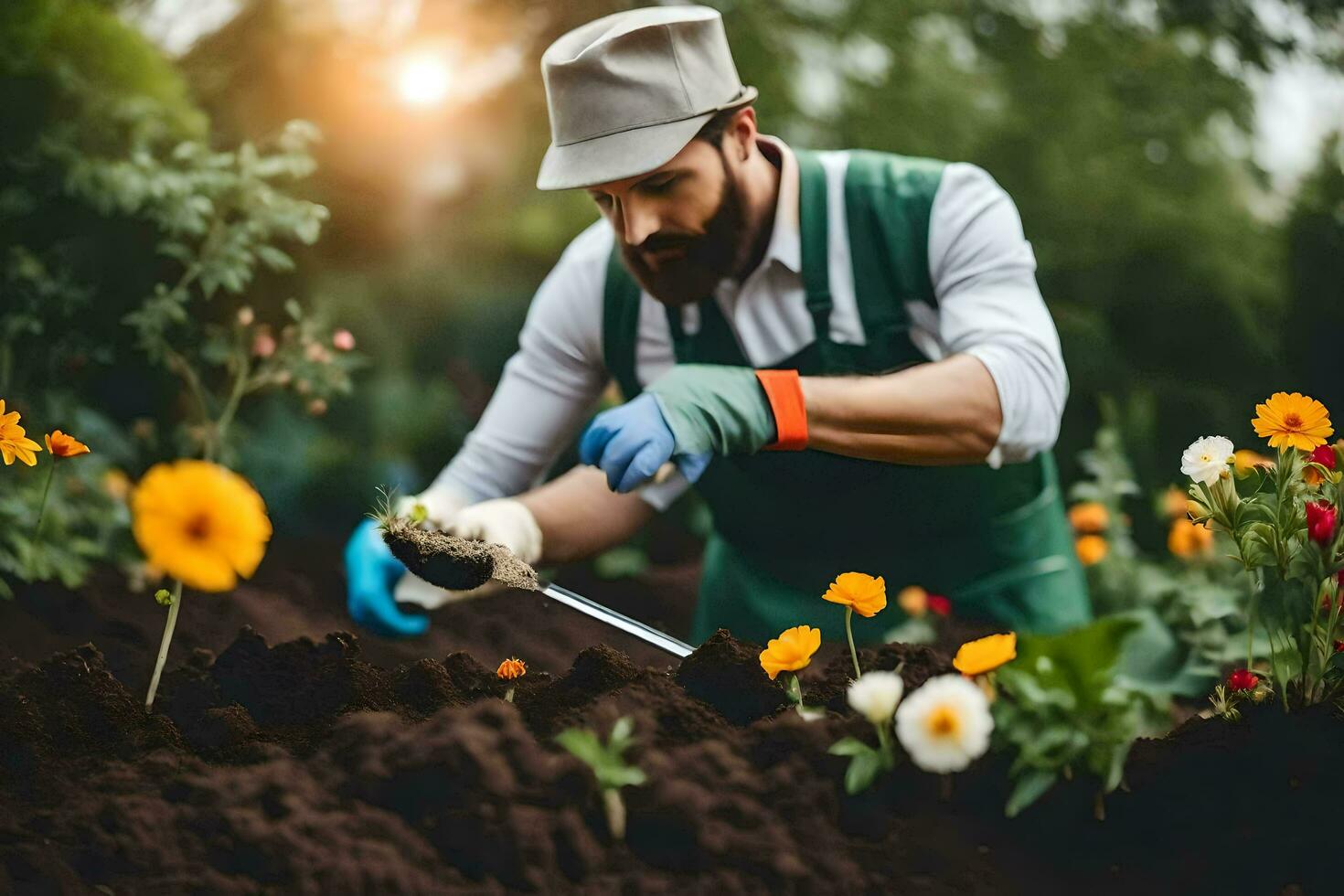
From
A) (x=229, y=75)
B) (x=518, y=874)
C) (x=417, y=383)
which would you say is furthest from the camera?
(x=417, y=383)

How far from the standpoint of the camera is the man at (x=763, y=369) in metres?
1.52

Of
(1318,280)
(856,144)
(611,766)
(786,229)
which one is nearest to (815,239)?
(786,229)

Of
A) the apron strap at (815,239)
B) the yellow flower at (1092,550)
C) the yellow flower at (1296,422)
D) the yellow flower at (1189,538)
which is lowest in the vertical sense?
the yellow flower at (1092,550)

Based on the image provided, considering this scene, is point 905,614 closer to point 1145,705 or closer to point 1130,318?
point 1145,705

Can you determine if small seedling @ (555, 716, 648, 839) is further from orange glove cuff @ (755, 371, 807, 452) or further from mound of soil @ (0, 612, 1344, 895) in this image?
orange glove cuff @ (755, 371, 807, 452)

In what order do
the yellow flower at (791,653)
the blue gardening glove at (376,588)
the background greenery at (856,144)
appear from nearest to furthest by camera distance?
the yellow flower at (791,653) → the blue gardening glove at (376,588) → the background greenery at (856,144)

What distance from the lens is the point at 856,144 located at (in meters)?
2.89

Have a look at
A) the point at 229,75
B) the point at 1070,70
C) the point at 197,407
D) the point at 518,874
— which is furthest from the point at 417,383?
Result: the point at 518,874

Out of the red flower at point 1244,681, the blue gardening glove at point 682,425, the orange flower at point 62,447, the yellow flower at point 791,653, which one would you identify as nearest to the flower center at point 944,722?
the yellow flower at point 791,653

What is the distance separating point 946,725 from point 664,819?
247 millimetres

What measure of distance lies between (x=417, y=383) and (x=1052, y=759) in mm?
2131

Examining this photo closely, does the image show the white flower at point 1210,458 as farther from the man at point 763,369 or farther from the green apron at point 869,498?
the green apron at point 869,498

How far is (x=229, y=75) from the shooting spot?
102 inches

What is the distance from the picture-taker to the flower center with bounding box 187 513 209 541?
3.35ft
